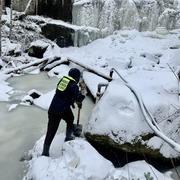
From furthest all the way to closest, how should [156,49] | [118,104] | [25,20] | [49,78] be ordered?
[25,20] → [156,49] → [49,78] → [118,104]

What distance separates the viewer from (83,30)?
15023mm

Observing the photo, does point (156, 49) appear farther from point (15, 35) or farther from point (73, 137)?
point (73, 137)

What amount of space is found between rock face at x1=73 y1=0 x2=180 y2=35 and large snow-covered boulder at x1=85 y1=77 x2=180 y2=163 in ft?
29.4

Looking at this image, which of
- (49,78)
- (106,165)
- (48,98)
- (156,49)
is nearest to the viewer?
(106,165)

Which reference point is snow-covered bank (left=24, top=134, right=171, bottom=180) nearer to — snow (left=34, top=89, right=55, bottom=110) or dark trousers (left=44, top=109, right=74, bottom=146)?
dark trousers (left=44, top=109, right=74, bottom=146)

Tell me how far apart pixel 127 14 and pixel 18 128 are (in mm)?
9162

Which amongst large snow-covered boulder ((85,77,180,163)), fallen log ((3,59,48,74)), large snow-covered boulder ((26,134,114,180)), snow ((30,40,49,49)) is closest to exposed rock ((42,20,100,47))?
snow ((30,40,49,49))

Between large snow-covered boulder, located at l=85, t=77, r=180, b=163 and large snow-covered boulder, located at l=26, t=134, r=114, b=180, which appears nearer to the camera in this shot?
large snow-covered boulder, located at l=26, t=134, r=114, b=180

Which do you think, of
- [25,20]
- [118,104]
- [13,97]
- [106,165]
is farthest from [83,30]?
[106,165]

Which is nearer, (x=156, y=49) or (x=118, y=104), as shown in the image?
(x=118, y=104)

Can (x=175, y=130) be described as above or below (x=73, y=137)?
above

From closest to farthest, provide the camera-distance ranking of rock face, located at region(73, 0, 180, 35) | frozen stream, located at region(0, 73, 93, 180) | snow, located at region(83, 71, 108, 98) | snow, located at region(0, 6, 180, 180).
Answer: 1. snow, located at region(0, 6, 180, 180)
2. frozen stream, located at region(0, 73, 93, 180)
3. snow, located at region(83, 71, 108, 98)
4. rock face, located at region(73, 0, 180, 35)

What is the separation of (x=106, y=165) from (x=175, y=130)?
1.22 m

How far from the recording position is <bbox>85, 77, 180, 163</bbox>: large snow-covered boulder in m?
6.00
